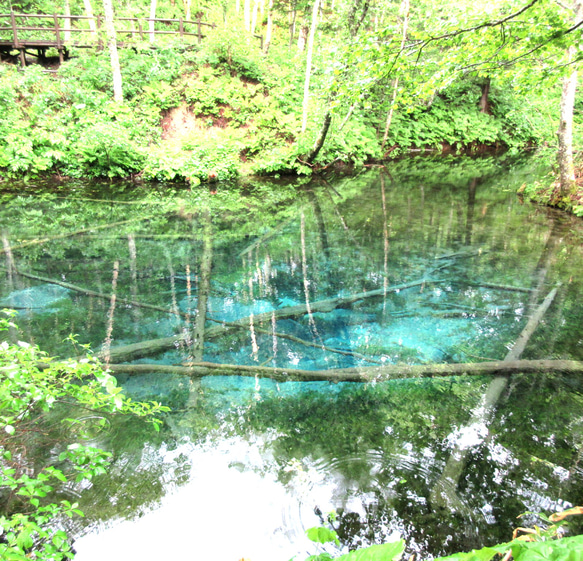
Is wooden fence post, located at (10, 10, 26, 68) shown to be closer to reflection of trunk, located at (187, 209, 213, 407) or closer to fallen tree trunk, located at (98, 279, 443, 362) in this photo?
reflection of trunk, located at (187, 209, 213, 407)

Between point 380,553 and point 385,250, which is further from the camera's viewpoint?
point 385,250

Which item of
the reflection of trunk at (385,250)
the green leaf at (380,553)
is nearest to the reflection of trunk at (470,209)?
the reflection of trunk at (385,250)

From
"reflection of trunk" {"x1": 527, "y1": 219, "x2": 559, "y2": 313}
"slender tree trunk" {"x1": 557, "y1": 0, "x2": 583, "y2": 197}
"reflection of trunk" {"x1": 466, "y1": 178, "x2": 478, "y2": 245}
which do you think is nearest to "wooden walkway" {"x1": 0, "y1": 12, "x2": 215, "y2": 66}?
"reflection of trunk" {"x1": 466, "y1": 178, "x2": 478, "y2": 245}

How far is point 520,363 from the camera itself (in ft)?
14.5

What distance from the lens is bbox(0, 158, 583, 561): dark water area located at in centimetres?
277

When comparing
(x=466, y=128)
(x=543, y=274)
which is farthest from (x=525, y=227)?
(x=466, y=128)

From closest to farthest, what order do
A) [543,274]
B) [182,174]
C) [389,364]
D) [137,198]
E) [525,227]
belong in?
[389,364]
[543,274]
[525,227]
[137,198]
[182,174]

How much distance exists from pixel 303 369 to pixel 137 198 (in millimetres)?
10122

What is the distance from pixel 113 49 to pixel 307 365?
1551 centimetres

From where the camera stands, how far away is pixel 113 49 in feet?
47.1

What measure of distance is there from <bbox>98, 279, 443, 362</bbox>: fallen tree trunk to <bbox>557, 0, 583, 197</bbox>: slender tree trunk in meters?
6.90

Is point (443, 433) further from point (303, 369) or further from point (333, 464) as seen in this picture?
point (303, 369)

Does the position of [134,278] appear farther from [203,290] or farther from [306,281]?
[306,281]

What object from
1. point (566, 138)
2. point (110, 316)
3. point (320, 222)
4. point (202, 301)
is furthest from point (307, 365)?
point (566, 138)
